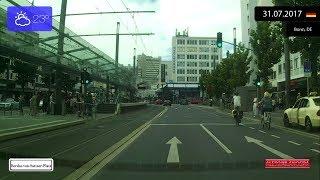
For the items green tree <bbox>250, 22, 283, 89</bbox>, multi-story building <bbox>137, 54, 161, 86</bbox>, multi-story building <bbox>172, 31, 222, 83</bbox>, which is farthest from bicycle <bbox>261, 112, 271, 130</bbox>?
multi-story building <bbox>172, 31, 222, 83</bbox>

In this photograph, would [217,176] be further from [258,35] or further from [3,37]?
[258,35]

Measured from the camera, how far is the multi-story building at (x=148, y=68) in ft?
507

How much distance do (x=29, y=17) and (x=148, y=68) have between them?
14177 cm

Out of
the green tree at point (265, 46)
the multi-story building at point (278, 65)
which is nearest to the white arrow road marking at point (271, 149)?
the multi-story building at point (278, 65)

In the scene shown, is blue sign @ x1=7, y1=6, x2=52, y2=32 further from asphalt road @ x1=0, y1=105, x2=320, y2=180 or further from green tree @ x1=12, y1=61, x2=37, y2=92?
green tree @ x1=12, y1=61, x2=37, y2=92

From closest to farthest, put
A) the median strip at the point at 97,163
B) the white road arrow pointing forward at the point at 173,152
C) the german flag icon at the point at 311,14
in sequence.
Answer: the median strip at the point at 97,163, the german flag icon at the point at 311,14, the white road arrow pointing forward at the point at 173,152

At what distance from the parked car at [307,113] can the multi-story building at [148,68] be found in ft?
404

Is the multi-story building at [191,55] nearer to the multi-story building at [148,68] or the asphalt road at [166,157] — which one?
the multi-story building at [148,68]

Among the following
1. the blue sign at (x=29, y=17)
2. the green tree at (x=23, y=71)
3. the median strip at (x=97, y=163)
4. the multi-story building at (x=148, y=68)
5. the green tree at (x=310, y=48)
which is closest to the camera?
the median strip at (x=97, y=163)

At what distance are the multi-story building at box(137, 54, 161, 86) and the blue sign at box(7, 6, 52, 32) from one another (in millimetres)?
116474

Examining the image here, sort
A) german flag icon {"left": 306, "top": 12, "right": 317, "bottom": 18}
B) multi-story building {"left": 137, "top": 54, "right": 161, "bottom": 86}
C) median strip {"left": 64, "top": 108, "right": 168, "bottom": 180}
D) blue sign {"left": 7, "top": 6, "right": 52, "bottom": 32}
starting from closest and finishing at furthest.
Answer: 1. median strip {"left": 64, "top": 108, "right": 168, "bottom": 180}
2. german flag icon {"left": 306, "top": 12, "right": 317, "bottom": 18}
3. blue sign {"left": 7, "top": 6, "right": 52, "bottom": 32}
4. multi-story building {"left": 137, "top": 54, "right": 161, "bottom": 86}

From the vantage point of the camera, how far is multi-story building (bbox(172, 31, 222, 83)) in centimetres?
18000

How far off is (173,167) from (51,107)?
96.9 ft

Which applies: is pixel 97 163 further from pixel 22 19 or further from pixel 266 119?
pixel 22 19
